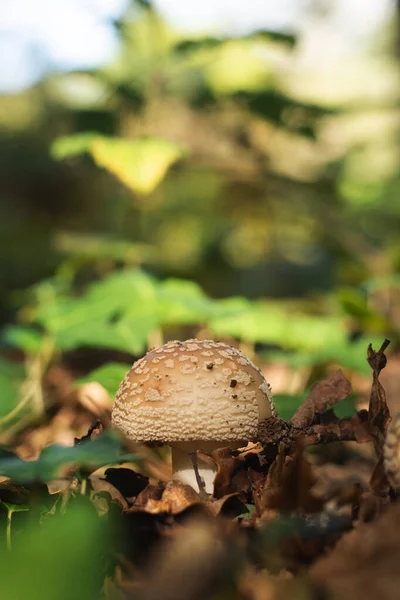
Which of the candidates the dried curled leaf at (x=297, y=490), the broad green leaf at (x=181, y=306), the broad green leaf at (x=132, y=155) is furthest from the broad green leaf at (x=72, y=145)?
the dried curled leaf at (x=297, y=490)

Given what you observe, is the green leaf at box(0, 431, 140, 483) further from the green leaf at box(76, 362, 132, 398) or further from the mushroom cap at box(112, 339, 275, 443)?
the green leaf at box(76, 362, 132, 398)

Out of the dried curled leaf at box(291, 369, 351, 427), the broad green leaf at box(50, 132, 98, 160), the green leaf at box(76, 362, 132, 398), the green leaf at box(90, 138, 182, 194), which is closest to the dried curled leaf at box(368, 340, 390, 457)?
the dried curled leaf at box(291, 369, 351, 427)

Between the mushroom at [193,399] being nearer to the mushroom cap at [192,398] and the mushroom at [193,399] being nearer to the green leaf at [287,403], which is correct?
the mushroom cap at [192,398]

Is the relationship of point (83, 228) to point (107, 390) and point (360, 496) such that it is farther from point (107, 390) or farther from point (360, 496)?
point (360, 496)

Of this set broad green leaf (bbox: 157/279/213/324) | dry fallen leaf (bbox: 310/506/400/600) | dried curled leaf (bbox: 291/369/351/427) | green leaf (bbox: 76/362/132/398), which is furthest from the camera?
broad green leaf (bbox: 157/279/213/324)

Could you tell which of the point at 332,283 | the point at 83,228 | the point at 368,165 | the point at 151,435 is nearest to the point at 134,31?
the point at 83,228

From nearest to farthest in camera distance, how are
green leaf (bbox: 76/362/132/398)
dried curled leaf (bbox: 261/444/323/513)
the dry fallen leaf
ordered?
the dry fallen leaf < dried curled leaf (bbox: 261/444/323/513) < green leaf (bbox: 76/362/132/398)

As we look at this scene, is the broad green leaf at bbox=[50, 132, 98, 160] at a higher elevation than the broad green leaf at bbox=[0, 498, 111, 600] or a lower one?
higher
